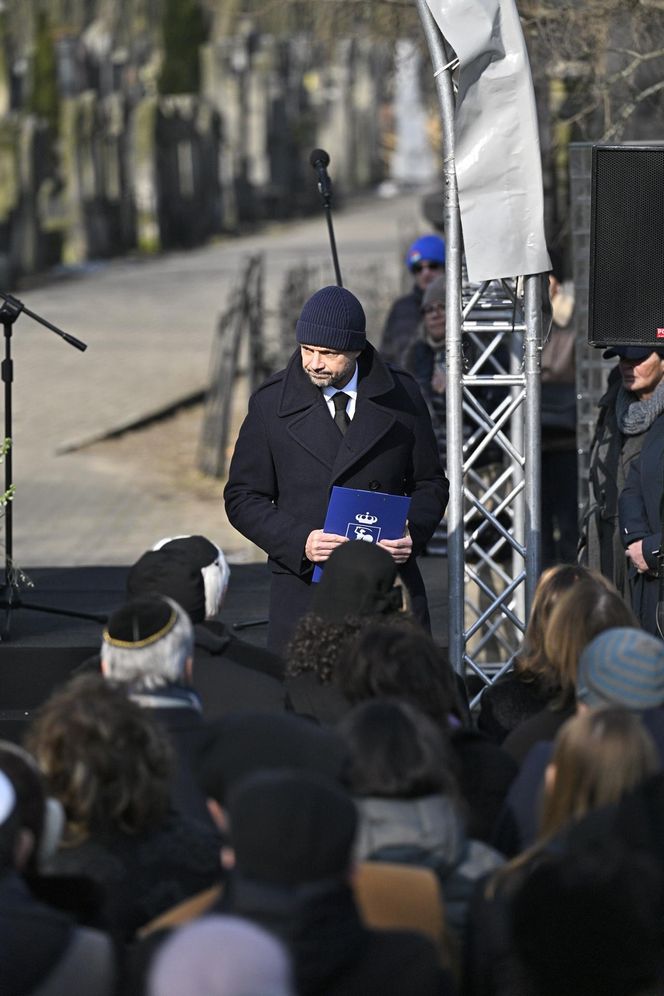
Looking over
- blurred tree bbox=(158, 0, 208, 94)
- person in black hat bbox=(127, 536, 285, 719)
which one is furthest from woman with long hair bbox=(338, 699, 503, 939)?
blurred tree bbox=(158, 0, 208, 94)

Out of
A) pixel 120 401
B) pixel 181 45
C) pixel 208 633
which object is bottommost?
pixel 120 401

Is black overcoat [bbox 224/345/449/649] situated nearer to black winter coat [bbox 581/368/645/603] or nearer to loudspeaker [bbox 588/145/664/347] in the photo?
loudspeaker [bbox 588/145/664/347]

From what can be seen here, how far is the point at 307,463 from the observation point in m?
5.55

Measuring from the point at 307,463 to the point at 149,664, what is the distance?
1.82 meters

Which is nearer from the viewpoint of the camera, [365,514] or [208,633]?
[208,633]

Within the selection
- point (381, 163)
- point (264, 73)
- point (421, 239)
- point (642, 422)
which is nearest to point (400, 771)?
point (642, 422)

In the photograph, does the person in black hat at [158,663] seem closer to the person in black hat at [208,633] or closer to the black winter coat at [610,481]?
the person in black hat at [208,633]

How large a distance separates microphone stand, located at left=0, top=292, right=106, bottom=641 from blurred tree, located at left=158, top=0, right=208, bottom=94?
42.0 m

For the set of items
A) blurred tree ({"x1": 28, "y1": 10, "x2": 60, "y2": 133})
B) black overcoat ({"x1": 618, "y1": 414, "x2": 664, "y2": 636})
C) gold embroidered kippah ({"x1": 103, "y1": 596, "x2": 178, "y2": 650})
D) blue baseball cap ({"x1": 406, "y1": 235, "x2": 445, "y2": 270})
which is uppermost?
blurred tree ({"x1": 28, "y1": 10, "x2": 60, "y2": 133})

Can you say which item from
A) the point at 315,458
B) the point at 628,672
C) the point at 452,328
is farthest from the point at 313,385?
the point at 628,672

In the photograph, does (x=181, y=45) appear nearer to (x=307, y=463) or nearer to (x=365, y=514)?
(x=307, y=463)

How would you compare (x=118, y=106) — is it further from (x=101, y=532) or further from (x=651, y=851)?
(x=651, y=851)

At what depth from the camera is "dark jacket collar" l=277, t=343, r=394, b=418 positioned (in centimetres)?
552

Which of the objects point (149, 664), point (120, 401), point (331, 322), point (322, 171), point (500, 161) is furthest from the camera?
point (120, 401)
